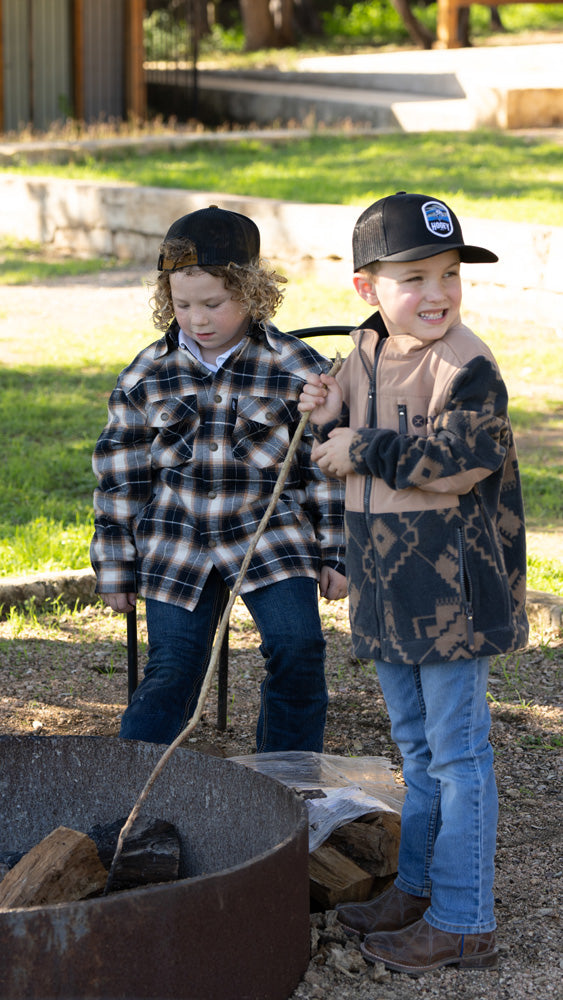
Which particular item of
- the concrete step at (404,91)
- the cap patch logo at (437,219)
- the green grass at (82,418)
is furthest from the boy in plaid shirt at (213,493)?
the concrete step at (404,91)

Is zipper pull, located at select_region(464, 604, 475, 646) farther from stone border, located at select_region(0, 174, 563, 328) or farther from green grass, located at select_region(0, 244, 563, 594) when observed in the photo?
stone border, located at select_region(0, 174, 563, 328)

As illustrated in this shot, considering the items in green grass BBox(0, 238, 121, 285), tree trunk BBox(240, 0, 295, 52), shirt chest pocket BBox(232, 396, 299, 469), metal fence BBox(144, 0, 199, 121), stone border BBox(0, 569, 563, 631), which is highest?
tree trunk BBox(240, 0, 295, 52)

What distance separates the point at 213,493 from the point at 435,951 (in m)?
1.09

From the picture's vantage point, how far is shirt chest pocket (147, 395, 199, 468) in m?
2.84

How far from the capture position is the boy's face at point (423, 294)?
86.5 inches

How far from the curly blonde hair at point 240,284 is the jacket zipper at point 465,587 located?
88 cm

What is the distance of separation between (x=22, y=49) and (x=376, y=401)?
51.0ft

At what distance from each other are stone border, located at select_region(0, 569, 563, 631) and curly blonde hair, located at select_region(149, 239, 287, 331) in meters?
1.43

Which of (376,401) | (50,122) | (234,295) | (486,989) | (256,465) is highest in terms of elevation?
(50,122)

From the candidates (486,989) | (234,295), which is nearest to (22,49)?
(234,295)

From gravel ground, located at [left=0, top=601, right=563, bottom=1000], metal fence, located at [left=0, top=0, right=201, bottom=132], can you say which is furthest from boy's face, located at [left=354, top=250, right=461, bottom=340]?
metal fence, located at [left=0, top=0, right=201, bottom=132]

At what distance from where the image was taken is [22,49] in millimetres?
16297

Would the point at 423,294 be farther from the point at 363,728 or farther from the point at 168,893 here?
the point at 363,728

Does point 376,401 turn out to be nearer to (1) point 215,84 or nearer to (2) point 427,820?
(2) point 427,820
